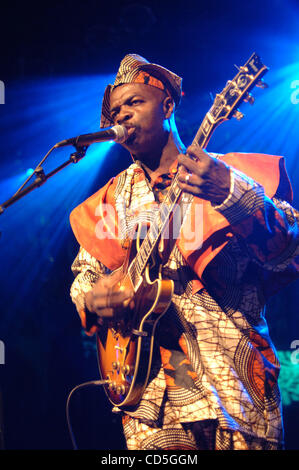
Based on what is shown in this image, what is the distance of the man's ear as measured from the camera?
2492 millimetres

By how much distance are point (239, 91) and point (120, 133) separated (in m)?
0.68

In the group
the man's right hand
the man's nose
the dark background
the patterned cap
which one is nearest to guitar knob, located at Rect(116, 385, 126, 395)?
the man's right hand

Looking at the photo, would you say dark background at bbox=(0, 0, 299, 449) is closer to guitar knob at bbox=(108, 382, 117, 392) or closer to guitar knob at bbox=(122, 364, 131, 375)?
guitar knob at bbox=(108, 382, 117, 392)

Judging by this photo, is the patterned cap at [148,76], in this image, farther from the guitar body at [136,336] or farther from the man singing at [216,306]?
the guitar body at [136,336]

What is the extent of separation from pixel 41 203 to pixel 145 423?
3114mm

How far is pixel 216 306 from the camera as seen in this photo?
200 centimetres

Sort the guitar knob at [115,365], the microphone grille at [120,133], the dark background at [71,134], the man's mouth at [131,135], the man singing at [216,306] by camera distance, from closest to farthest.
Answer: the man singing at [216,306] < the guitar knob at [115,365] < the microphone grille at [120,133] < the man's mouth at [131,135] < the dark background at [71,134]

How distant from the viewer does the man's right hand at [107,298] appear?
191 cm

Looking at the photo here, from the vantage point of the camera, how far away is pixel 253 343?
197cm

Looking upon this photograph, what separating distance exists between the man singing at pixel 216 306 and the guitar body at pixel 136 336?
6 cm

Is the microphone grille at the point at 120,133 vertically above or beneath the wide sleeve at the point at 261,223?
above

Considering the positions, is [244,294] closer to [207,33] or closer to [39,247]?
[207,33]

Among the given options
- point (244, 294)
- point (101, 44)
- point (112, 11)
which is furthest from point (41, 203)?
point (244, 294)

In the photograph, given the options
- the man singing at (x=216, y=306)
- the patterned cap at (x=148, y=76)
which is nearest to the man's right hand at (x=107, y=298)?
the man singing at (x=216, y=306)
